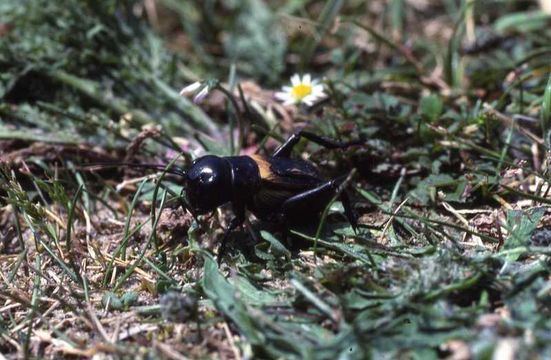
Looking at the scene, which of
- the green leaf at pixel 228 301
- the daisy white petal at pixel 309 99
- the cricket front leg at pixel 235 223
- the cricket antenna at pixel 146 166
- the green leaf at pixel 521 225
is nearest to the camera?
the green leaf at pixel 228 301

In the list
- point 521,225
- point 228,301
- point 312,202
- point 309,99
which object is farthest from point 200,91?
point 521,225

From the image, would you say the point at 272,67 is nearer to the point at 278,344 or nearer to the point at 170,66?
the point at 170,66

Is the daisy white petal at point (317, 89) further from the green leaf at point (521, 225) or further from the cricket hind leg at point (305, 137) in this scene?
the green leaf at point (521, 225)

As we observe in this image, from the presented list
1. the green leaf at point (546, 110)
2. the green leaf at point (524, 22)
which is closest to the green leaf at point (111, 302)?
the green leaf at point (546, 110)

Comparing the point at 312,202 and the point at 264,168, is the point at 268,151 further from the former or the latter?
the point at 312,202

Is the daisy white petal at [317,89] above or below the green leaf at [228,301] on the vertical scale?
above

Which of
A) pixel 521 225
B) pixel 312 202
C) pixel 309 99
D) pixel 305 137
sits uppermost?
pixel 309 99

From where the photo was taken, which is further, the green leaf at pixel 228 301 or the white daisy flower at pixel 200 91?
the white daisy flower at pixel 200 91
